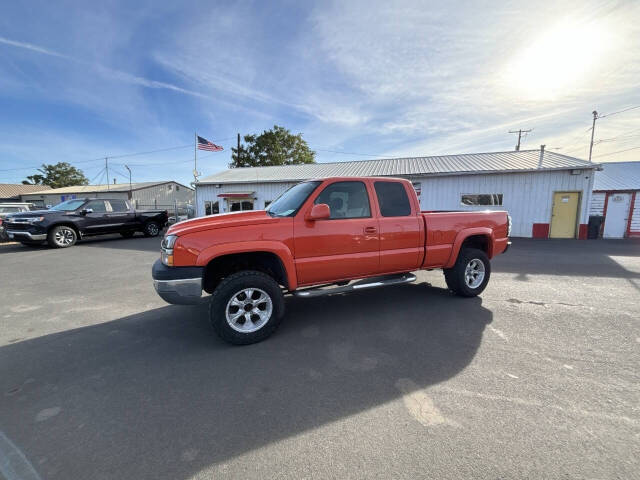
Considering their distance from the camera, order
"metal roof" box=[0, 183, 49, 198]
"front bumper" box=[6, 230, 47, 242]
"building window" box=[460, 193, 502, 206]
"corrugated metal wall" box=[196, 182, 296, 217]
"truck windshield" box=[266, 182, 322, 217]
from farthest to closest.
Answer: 1. "metal roof" box=[0, 183, 49, 198]
2. "corrugated metal wall" box=[196, 182, 296, 217]
3. "building window" box=[460, 193, 502, 206]
4. "front bumper" box=[6, 230, 47, 242]
5. "truck windshield" box=[266, 182, 322, 217]

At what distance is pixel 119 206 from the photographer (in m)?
12.8

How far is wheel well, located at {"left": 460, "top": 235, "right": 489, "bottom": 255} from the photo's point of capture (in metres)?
4.96

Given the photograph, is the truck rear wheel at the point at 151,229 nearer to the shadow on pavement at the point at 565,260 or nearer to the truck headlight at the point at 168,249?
the truck headlight at the point at 168,249

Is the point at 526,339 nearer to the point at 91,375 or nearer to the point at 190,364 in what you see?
the point at 190,364

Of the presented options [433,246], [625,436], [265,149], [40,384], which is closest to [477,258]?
[433,246]

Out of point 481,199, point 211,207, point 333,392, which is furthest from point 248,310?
point 211,207

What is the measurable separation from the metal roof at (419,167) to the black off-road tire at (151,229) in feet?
17.9

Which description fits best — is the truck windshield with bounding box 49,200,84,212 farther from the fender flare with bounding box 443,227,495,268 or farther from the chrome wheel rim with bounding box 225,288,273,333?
the fender flare with bounding box 443,227,495,268

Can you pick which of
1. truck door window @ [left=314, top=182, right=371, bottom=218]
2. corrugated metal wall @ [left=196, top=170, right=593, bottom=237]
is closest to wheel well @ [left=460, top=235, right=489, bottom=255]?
truck door window @ [left=314, top=182, right=371, bottom=218]

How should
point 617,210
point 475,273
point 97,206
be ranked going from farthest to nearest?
point 617,210, point 97,206, point 475,273

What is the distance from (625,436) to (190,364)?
354 cm

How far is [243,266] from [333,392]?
6.54 ft

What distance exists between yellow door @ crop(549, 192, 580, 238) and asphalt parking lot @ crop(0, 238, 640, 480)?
10.1m

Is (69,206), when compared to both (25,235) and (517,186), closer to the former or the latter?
(25,235)
